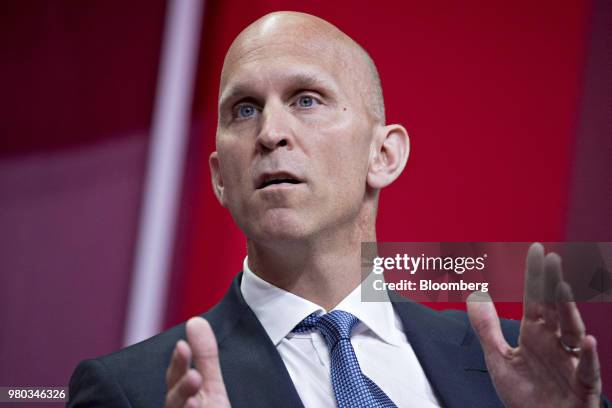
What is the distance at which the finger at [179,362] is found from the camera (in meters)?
1.32

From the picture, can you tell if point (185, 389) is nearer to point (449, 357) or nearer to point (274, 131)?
point (274, 131)

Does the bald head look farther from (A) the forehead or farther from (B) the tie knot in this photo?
(B) the tie knot

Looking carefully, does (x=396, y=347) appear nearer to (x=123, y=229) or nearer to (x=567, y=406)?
(x=567, y=406)

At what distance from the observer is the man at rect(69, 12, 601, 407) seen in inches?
69.7

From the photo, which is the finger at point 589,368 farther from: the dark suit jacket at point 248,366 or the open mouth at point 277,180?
the open mouth at point 277,180

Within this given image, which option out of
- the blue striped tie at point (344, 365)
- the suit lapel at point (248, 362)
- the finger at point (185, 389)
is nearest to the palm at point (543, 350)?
the blue striped tie at point (344, 365)

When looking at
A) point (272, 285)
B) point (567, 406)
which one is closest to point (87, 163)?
point (272, 285)

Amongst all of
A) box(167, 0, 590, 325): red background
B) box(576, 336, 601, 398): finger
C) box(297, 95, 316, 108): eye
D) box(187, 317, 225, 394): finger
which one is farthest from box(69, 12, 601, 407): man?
box(167, 0, 590, 325): red background

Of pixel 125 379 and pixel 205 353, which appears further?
pixel 125 379

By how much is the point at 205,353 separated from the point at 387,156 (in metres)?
0.98

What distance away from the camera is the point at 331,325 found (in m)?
1.91

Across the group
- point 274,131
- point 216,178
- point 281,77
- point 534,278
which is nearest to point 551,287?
point 534,278

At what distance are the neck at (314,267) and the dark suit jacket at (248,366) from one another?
11 cm

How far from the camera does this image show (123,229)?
275cm
